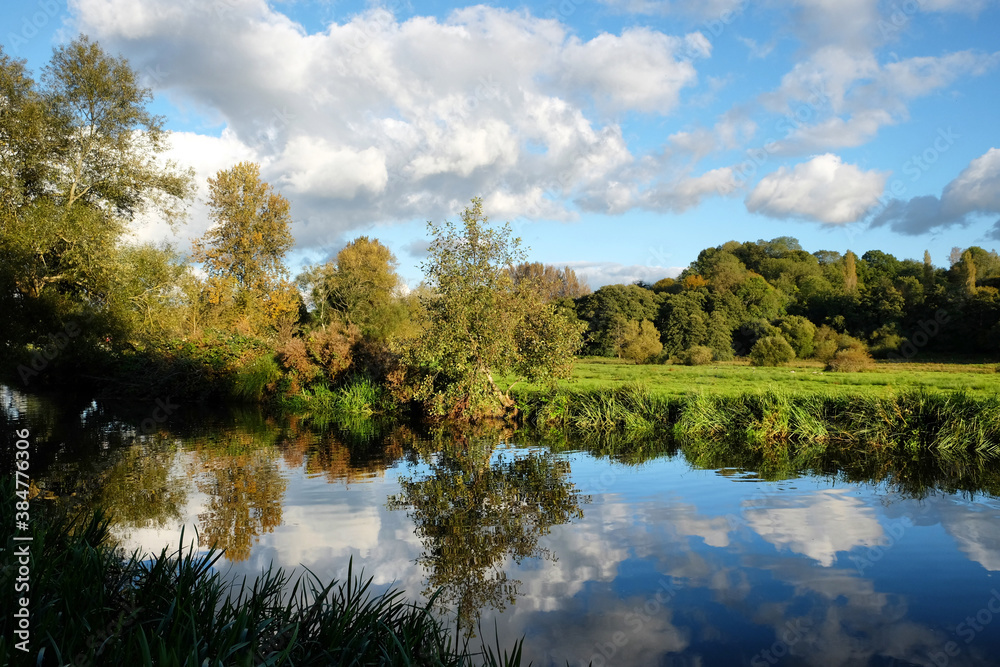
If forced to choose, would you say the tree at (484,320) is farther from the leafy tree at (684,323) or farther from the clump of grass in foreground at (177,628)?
the leafy tree at (684,323)

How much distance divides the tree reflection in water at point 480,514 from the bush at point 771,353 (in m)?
28.7

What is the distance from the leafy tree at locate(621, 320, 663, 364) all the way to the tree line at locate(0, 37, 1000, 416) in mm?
242

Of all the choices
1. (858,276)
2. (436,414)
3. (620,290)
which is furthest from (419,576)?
(858,276)

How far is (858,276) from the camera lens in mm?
64562

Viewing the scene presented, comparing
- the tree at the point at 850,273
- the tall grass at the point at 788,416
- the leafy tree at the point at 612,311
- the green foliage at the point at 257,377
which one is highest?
the tree at the point at 850,273

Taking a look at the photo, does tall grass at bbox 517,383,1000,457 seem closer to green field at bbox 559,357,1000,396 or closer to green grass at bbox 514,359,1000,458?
green grass at bbox 514,359,1000,458

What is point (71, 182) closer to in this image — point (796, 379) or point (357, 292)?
point (357, 292)

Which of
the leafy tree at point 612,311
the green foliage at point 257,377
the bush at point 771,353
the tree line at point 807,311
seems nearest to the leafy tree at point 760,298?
the tree line at point 807,311

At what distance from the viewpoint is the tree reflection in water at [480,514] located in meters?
7.12

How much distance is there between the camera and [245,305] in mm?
40562

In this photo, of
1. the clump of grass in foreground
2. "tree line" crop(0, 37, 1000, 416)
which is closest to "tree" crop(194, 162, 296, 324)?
"tree line" crop(0, 37, 1000, 416)

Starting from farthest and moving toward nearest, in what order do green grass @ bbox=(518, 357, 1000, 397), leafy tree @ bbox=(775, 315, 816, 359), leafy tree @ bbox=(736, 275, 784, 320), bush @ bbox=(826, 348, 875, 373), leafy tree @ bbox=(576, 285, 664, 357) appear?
1. leafy tree @ bbox=(736, 275, 784, 320)
2. leafy tree @ bbox=(576, 285, 664, 357)
3. leafy tree @ bbox=(775, 315, 816, 359)
4. bush @ bbox=(826, 348, 875, 373)
5. green grass @ bbox=(518, 357, 1000, 397)

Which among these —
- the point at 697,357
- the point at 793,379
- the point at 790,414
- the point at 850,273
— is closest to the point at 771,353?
the point at 697,357

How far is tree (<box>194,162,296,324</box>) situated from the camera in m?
42.5
